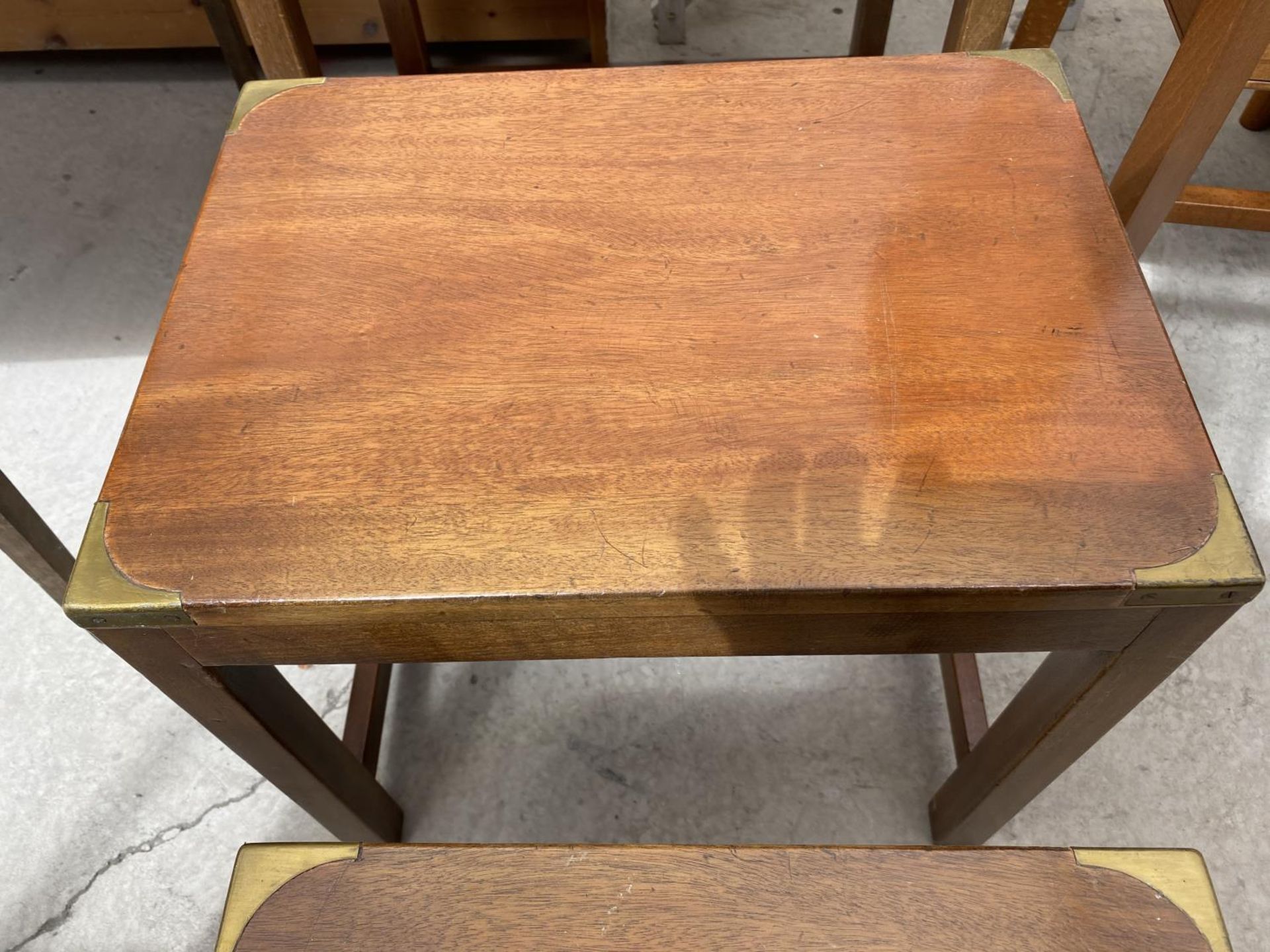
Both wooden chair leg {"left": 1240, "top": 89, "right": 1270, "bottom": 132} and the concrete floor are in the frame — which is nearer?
the concrete floor

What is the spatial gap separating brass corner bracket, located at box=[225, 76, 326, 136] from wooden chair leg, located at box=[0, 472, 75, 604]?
1.70 ft

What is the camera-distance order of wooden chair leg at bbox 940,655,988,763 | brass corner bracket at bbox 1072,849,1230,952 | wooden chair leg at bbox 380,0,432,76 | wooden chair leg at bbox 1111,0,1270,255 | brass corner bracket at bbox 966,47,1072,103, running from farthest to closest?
wooden chair leg at bbox 380,0,432,76
wooden chair leg at bbox 940,655,988,763
wooden chair leg at bbox 1111,0,1270,255
brass corner bracket at bbox 966,47,1072,103
brass corner bracket at bbox 1072,849,1230,952

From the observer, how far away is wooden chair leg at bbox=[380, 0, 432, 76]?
171 cm

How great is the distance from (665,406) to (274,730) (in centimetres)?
51

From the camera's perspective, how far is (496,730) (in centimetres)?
140

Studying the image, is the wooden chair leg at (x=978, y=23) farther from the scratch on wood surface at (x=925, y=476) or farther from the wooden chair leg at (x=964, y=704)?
the wooden chair leg at (x=964, y=704)

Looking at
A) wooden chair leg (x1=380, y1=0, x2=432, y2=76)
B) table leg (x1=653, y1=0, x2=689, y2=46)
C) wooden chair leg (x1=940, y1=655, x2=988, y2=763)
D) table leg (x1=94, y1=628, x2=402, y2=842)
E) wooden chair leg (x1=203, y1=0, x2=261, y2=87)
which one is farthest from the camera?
table leg (x1=653, y1=0, x2=689, y2=46)

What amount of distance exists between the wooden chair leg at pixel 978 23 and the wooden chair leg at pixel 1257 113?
1.07 metres

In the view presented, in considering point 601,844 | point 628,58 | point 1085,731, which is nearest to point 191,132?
point 628,58

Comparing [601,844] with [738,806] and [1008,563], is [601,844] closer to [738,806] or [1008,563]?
[1008,563]

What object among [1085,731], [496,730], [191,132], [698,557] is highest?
[698,557]

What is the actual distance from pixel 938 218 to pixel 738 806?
0.81 m

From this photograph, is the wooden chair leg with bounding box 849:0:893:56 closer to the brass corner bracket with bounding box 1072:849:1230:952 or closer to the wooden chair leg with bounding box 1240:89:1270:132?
the wooden chair leg with bounding box 1240:89:1270:132

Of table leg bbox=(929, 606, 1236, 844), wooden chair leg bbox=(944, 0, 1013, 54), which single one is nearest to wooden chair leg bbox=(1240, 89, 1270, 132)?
wooden chair leg bbox=(944, 0, 1013, 54)
